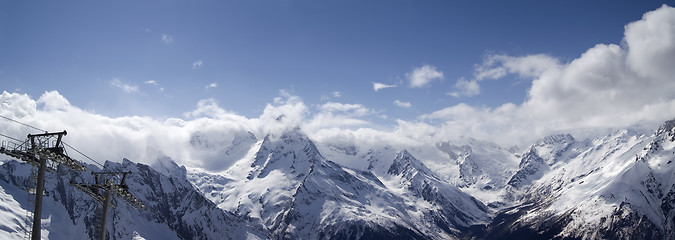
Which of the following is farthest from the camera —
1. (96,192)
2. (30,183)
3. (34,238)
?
(96,192)

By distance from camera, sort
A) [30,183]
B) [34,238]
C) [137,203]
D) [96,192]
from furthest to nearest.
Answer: [137,203]
[96,192]
[30,183]
[34,238]

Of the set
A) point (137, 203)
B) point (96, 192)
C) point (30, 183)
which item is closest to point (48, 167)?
point (30, 183)

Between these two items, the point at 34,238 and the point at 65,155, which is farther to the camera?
the point at 65,155

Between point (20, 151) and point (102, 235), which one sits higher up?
point (20, 151)

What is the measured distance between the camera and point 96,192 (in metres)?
57.8

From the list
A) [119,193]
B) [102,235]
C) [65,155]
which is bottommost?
[102,235]

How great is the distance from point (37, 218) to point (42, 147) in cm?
763

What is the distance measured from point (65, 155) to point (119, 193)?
808cm

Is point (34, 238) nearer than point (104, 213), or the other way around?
point (34, 238)

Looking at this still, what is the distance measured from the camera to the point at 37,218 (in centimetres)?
4881

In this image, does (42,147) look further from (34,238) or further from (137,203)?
(137,203)

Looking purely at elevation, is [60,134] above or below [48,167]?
above

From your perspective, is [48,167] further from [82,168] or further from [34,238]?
[34,238]

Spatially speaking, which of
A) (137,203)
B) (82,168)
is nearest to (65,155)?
(82,168)
